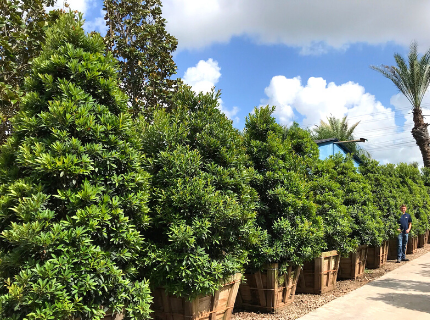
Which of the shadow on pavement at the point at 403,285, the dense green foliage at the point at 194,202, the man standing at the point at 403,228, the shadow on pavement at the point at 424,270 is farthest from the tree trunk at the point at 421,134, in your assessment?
the dense green foliage at the point at 194,202

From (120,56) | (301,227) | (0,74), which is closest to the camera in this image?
(0,74)

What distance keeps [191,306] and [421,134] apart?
20.8m

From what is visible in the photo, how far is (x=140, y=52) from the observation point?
7.77 m

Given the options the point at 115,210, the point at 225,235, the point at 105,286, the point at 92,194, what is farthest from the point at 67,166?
the point at 225,235

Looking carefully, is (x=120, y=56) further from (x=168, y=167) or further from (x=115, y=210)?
(x=115, y=210)

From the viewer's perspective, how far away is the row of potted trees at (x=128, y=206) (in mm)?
3387

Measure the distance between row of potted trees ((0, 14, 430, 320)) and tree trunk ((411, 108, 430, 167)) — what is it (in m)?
17.4

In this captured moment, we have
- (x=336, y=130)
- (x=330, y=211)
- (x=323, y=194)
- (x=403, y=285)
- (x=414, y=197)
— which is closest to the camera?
(x=330, y=211)

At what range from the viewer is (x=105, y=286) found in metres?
3.49

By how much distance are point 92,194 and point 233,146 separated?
7.96 ft

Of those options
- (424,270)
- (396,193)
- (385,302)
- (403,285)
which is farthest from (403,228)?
(385,302)

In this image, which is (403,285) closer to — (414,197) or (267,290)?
(267,290)

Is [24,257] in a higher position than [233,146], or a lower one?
lower

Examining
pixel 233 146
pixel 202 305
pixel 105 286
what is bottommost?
pixel 202 305
